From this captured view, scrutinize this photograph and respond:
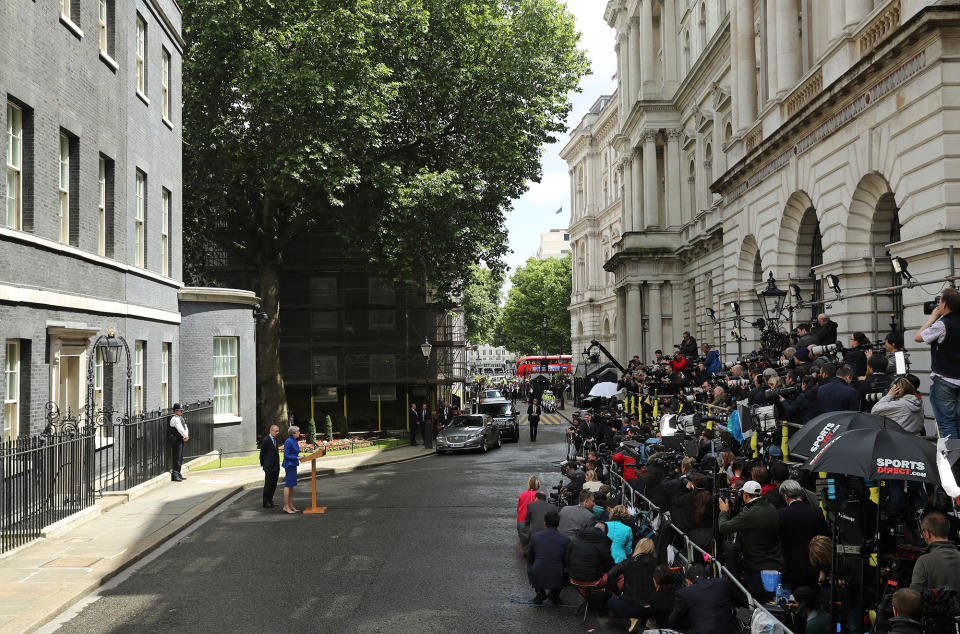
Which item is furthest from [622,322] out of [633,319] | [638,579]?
[638,579]

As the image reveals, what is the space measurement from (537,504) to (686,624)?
4515mm

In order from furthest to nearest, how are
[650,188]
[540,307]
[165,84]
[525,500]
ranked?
[540,307], [650,188], [165,84], [525,500]

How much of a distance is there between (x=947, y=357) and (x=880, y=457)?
210 cm

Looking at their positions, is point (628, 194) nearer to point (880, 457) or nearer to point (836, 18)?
point (836, 18)

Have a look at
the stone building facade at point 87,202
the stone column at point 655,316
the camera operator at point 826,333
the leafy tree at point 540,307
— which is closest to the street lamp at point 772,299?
the camera operator at point 826,333

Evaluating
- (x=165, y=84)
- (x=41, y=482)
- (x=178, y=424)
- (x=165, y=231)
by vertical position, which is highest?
(x=165, y=84)

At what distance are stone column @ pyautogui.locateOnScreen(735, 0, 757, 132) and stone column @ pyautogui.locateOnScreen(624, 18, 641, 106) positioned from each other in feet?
73.1

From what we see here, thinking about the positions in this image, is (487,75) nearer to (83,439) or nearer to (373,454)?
(373,454)

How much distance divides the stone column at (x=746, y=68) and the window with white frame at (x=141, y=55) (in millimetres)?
17628

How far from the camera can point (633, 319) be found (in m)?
47.7

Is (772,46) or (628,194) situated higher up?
(628,194)

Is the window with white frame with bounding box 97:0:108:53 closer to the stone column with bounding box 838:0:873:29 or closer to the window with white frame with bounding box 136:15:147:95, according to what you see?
the window with white frame with bounding box 136:15:147:95

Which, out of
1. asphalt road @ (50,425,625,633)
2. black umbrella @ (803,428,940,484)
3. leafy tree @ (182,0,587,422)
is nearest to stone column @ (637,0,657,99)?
leafy tree @ (182,0,587,422)

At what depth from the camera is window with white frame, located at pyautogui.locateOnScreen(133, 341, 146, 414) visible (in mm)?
20984
